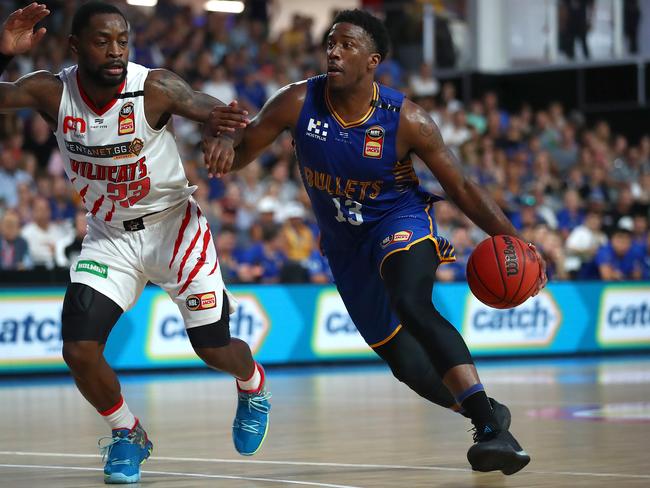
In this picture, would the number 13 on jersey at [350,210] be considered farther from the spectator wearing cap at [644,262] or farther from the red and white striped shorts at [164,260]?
the spectator wearing cap at [644,262]

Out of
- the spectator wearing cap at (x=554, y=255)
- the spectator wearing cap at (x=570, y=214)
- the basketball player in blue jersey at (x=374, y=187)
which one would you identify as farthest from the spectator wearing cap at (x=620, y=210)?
the basketball player in blue jersey at (x=374, y=187)

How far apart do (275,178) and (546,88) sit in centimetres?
986

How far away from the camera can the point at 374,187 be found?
6.77 m

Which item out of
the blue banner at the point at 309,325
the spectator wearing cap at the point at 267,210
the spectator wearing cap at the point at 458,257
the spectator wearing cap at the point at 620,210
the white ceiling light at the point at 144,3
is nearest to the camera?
the blue banner at the point at 309,325

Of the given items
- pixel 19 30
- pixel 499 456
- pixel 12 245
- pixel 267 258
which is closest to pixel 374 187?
pixel 499 456

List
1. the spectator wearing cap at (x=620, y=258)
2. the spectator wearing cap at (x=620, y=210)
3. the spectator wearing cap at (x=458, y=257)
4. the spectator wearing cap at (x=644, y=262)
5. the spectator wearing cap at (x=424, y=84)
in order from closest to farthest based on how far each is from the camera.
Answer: the spectator wearing cap at (x=458, y=257), the spectator wearing cap at (x=620, y=258), the spectator wearing cap at (x=644, y=262), the spectator wearing cap at (x=620, y=210), the spectator wearing cap at (x=424, y=84)

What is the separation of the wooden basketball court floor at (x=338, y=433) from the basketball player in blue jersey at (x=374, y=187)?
1.87 ft

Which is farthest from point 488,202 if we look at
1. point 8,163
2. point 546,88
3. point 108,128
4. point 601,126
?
point 546,88

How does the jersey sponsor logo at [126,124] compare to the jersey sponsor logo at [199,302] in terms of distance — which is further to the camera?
the jersey sponsor logo at [199,302]

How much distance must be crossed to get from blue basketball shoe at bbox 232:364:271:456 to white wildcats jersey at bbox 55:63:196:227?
3.92 ft

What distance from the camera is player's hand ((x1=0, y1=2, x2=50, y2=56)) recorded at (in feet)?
21.5

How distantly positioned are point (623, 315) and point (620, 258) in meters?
0.97

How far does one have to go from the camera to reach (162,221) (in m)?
6.90

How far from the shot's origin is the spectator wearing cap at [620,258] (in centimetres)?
1775
